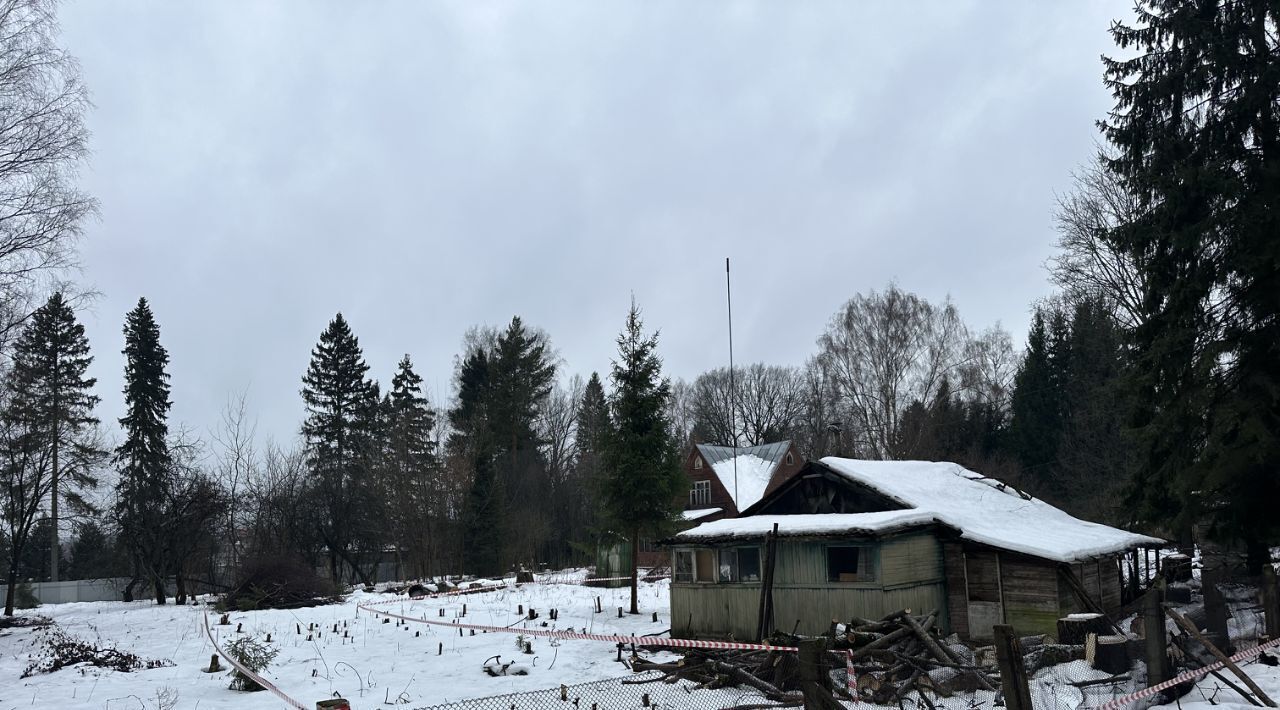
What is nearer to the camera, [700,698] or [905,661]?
[905,661]

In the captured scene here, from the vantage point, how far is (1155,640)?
10.1m

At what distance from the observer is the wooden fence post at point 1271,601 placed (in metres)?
12.1

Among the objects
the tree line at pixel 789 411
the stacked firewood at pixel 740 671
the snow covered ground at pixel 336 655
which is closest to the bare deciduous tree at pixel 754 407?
the tree line at pixel 789 411

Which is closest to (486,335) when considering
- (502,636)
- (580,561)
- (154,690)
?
(580,561)

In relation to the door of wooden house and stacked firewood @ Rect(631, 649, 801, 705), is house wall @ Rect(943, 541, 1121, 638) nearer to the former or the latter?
the door of wooden house

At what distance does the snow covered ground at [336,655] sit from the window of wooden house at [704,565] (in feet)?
7.13

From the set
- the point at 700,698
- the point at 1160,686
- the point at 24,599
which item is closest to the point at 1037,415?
the point at 700,698

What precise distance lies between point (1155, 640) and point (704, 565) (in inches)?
502

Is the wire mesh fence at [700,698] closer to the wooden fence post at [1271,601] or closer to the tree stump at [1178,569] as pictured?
the wooden fence post at [1271,601]

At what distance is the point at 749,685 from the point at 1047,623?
8.20 metres

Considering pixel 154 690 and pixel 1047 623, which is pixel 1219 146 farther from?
pixel 154 690

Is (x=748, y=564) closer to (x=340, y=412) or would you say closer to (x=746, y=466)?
(x=746, y=466)

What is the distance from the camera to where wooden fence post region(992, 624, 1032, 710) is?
7469 millimetres

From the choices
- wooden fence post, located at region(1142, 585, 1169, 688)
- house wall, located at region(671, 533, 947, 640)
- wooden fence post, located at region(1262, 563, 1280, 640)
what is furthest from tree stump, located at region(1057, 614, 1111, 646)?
wooden fence post, located at region(1142, 585, 1169, 688)
